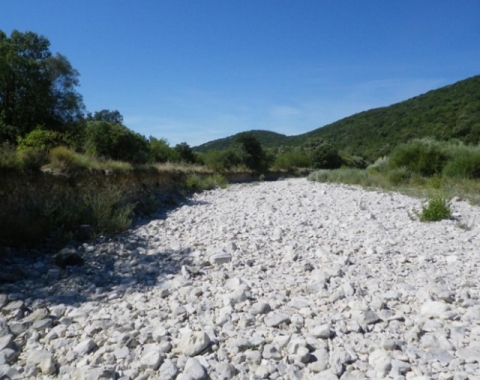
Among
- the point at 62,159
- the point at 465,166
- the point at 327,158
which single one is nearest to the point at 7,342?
the point at 62,159

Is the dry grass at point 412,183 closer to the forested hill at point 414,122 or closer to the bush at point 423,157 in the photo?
the bush at point 423,157


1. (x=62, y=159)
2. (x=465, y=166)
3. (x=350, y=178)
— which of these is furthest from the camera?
(x=350, y=178)

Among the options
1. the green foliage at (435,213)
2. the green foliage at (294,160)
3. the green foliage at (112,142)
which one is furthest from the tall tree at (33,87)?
the green foliage at (294,160)

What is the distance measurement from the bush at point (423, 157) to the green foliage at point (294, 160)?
24.6 metres

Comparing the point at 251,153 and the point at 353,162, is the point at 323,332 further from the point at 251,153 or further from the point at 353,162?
the point at 353,162

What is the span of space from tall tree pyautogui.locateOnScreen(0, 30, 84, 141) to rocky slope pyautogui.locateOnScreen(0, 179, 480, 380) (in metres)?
9.98

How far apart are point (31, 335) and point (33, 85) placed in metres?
13.6

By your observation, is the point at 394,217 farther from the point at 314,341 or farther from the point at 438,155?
the point at 438,155

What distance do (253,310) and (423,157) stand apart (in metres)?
14.7

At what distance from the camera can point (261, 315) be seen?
9.53ft

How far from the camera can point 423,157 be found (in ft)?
49.1

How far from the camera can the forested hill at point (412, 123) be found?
32519mm

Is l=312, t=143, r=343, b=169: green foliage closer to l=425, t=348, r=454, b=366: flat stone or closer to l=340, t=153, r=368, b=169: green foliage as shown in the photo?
l=340, t=153, r=368, b=169: green foliage

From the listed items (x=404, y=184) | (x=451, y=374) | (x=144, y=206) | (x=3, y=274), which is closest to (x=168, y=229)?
(x=144, y=206)
